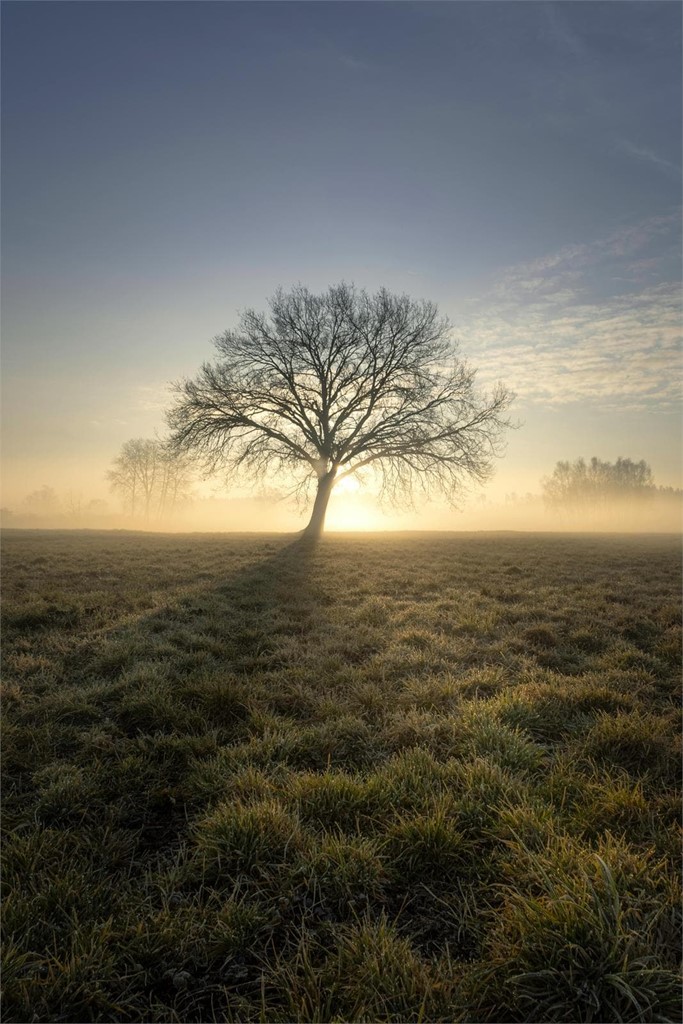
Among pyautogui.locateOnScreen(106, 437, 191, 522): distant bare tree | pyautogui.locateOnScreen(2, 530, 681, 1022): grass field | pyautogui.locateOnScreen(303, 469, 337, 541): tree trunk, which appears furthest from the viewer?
pyautogui.locateOnScreen(106, 437, 191, 522): distant bare tree

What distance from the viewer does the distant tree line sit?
9519cm

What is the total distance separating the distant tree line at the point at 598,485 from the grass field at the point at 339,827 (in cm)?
9973

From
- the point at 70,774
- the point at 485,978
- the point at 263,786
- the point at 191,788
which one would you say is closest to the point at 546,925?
the point at 485,978

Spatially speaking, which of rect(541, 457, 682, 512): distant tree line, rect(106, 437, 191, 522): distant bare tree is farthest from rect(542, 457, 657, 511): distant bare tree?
rect(106, 437, 191, 522): distant bare tree

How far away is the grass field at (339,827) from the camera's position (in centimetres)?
183

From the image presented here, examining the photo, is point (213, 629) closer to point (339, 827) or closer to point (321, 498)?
point (339, 827)

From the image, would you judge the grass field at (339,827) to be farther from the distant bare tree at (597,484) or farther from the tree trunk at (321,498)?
the distant bare tree at (597,484)

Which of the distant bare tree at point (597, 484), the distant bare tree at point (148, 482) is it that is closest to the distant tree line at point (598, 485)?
the distant bare tree at point (597, 484)

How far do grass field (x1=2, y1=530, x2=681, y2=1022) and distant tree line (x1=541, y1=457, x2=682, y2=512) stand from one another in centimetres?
9973

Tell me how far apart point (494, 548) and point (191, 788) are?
17.0 metres

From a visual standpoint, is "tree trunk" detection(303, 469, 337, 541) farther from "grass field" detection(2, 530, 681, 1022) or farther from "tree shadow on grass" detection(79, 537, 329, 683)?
"grass field" detection(2, 530, 681, 1022)

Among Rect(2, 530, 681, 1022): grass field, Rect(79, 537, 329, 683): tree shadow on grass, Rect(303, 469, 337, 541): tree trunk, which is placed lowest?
Rect(2, 530, 681, 1022): grass field

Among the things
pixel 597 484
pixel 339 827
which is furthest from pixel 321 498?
pixel 597 484

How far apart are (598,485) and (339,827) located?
348 feet
